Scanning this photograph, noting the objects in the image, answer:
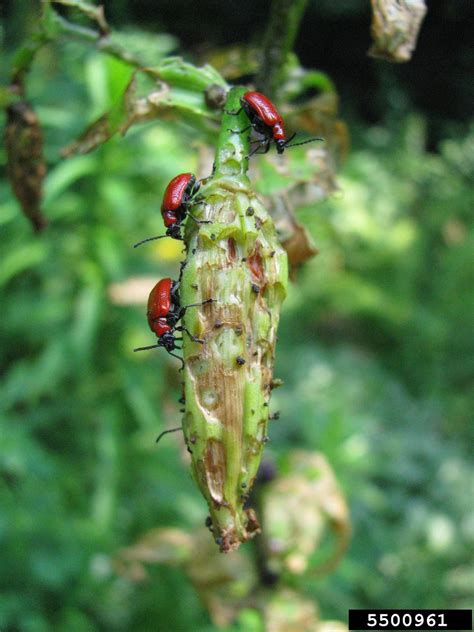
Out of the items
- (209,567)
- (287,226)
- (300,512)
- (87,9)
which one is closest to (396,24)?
(287,226)

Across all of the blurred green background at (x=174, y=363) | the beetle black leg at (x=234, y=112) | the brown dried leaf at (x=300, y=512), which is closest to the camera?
the beetle black leg at (x=234, y=112)

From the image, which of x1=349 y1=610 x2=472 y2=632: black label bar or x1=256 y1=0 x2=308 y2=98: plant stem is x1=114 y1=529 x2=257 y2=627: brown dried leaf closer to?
x1=349 y1=610 x2=472 y2=632: black label bar

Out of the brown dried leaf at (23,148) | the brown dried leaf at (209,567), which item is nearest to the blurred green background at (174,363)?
the brown dried leaf at (209,567)

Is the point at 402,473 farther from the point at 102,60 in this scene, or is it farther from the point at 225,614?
the point at 102,60

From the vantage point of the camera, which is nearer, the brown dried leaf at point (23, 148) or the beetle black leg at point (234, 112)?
the beetle black leg at point (234, 112)

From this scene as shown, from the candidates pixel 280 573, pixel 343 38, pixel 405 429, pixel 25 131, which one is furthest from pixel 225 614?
pixel 343 38

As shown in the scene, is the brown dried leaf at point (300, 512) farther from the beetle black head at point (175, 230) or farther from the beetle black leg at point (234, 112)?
the beetle black leg at point (234, 112)

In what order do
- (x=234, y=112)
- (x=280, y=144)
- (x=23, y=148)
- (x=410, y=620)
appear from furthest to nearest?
1. (x=410, y=620)
2. (x=23, y=148)
3. (x=280, y=144)
4. (x=234, y=112)

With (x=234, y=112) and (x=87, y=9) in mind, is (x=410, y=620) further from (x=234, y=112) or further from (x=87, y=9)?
(x=87, y=9)
